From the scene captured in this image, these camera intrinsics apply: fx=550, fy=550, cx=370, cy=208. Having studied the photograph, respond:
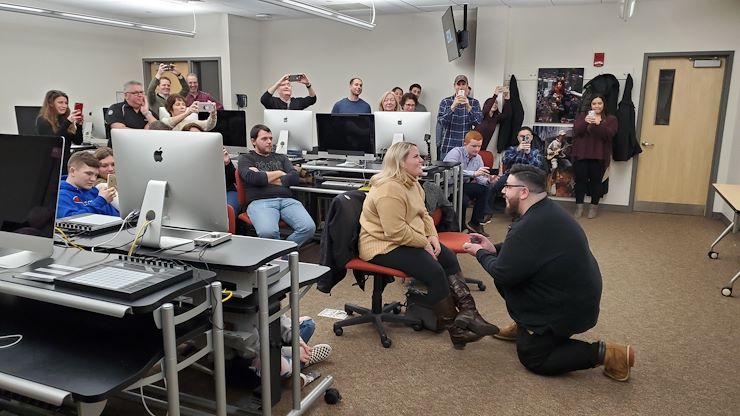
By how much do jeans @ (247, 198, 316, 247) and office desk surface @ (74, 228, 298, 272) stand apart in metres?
1.75

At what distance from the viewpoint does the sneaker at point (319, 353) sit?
289 centimetres

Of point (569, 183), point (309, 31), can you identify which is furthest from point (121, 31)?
point (569, 183)

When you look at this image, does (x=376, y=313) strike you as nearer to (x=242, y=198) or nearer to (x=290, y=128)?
(x=242, y=198)

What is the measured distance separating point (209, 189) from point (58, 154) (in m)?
0.52

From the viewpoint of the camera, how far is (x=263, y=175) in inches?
167

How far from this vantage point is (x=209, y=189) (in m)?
2.13

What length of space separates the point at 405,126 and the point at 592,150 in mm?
3081

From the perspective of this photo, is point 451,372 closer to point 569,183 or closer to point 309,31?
point 569,183

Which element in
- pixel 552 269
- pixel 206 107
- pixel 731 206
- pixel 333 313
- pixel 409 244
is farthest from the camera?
pixel 206 107

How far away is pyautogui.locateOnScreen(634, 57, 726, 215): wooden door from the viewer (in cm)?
659

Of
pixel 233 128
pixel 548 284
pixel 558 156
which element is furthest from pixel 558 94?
pixel 548 284

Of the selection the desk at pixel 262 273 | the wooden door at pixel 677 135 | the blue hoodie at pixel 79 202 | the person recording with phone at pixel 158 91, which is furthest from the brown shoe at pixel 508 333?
the wooden door at pixel 677 135

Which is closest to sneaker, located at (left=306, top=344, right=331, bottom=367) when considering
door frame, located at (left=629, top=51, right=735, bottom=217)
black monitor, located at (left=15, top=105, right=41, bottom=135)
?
black monitor, located at (left=15, top=105, right=41, bottom=135)

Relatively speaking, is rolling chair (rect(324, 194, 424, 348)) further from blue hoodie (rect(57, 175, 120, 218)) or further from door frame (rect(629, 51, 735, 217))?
door frame (rect(629, 51, 735, 217))
